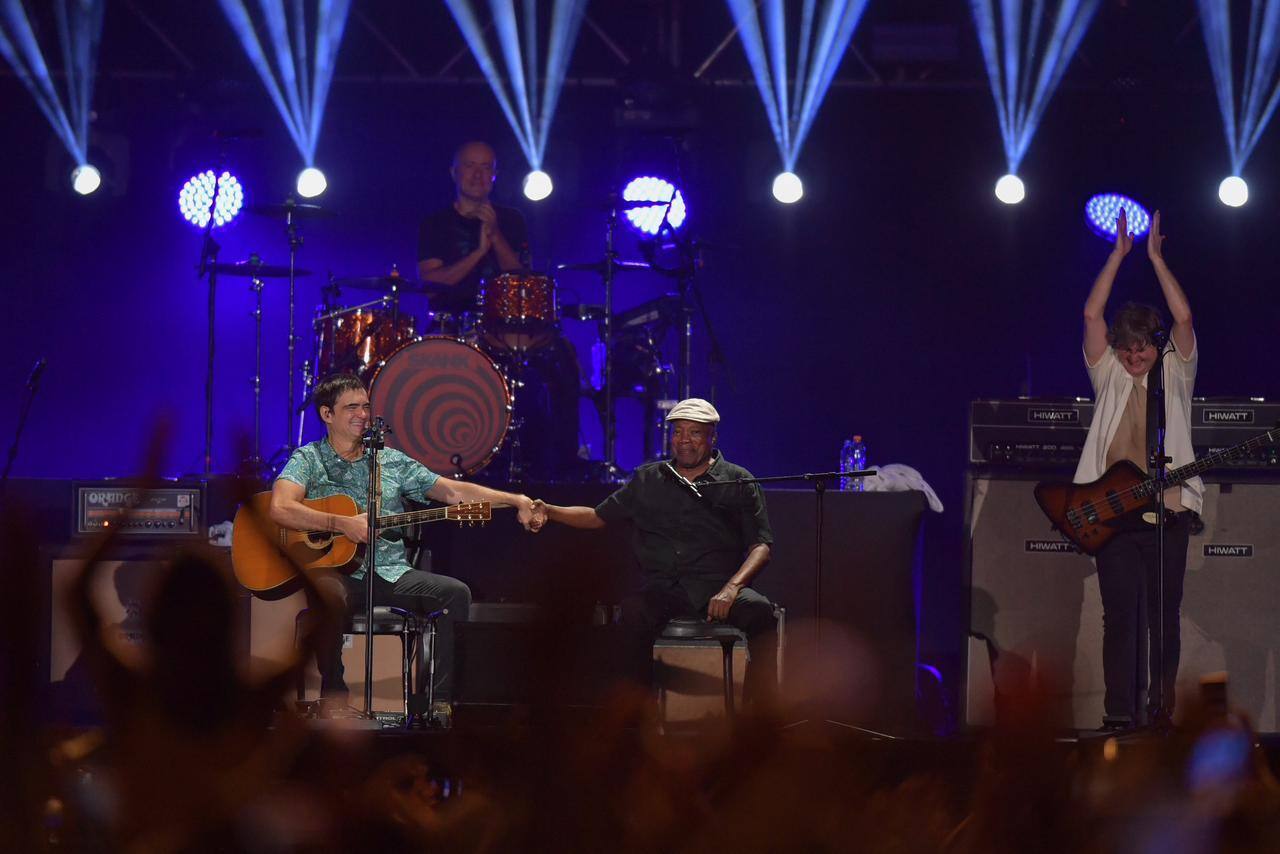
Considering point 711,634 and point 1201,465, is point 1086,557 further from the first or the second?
point 711,634

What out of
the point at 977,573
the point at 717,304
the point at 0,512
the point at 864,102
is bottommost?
the point at 977,573

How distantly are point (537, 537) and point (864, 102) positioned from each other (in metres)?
4.70

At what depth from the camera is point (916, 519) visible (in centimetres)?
786

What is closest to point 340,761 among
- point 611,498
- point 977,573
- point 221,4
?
point 611,498

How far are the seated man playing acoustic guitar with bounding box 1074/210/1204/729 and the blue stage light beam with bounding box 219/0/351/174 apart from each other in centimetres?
593

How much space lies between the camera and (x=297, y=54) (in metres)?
10.2

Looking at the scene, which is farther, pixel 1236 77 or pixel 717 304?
pixel 717 304

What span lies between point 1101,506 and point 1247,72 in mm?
4815

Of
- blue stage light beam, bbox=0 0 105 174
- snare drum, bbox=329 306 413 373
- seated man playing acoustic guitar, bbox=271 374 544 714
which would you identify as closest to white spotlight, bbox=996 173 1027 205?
snare drum, bbox=329 306 413 373

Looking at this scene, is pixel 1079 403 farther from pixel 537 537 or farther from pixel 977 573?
pixel 537 537

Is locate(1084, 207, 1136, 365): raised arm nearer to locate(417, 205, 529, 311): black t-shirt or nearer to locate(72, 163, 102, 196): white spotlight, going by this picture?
locate(417, 205, 529, 311): black t-shirt

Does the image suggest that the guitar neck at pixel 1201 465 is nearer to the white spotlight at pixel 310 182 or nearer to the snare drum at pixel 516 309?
the snare drum at pixel 516 309

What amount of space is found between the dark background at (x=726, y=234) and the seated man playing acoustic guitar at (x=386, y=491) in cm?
408

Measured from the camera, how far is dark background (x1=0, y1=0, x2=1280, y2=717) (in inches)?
407
